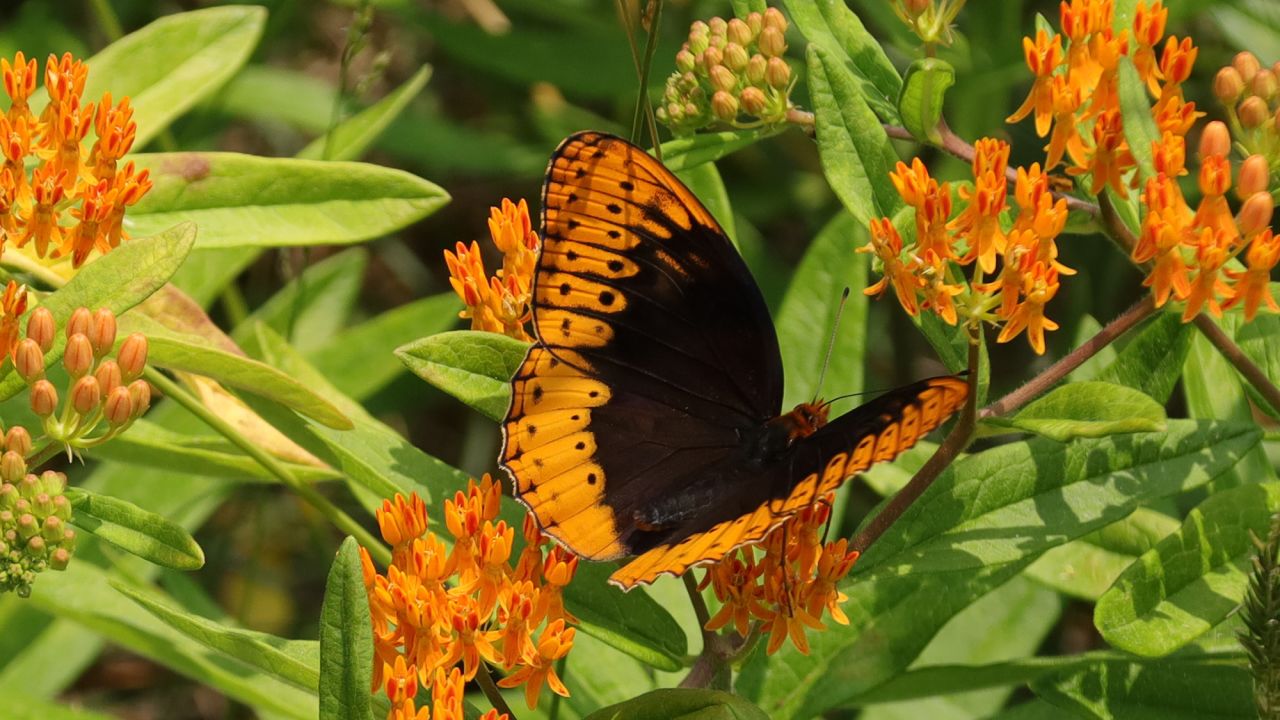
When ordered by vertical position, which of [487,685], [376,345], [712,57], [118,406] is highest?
[712,57]

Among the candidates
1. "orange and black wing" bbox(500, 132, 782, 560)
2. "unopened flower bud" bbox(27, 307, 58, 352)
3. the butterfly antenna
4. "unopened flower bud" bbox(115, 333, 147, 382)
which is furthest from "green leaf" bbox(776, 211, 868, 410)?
"unopened flower bud" bbox(27, 307, 58, 352)

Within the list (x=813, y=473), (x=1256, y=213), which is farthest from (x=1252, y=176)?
(x=813, y=473)

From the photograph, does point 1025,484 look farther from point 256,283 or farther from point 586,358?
point 256,283

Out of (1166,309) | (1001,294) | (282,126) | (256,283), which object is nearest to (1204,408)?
(1166,309)

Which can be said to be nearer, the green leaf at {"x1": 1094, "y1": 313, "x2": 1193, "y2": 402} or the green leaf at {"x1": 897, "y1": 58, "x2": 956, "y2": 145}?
the green leaf at {"x1": 897, "y1": 58, "x2": 956, "y2": 145}

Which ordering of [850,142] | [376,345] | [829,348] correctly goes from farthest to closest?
[376,345] → [829,348] → [850,142]

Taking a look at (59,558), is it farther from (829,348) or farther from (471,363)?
(829,348)

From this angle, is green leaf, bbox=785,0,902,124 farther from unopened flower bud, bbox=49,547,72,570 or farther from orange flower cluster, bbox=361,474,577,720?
unopened flower bud, bbox=49,547,72,570
